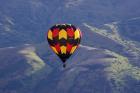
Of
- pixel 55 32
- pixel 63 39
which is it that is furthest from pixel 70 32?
pixel 55 32

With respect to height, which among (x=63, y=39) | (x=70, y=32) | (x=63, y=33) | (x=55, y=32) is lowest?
(x=63, y=39)

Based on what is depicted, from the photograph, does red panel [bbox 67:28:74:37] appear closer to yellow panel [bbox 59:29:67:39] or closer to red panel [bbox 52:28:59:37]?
yellow panel [bbox 59:29:67:39]

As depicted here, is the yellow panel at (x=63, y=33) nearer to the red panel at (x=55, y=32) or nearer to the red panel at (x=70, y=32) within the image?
the red panel at (x=55, y=32)

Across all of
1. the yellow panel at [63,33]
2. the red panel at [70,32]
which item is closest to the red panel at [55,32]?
the yellow panel at [63,33]

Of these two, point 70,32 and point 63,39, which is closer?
point 70,32

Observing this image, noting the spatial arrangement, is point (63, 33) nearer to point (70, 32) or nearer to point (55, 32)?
point (70, 32)
